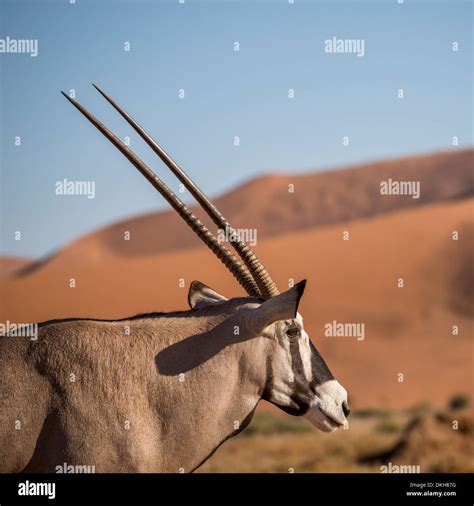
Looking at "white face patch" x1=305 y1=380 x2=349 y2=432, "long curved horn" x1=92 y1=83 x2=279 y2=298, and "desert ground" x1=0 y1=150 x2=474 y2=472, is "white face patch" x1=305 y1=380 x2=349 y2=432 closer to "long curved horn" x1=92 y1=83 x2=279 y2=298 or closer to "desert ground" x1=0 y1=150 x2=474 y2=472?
"long curved horn" x1=92 y1=83 x2=279 y2=298

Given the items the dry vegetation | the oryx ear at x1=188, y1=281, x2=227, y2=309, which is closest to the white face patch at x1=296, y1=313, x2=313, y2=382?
the oryx ear at x1=188, y1=281, x2=227, y2=309

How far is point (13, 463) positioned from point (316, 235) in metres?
71.0

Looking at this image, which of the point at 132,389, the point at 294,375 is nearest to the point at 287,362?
the point at 294,375

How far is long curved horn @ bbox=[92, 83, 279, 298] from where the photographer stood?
576 cm

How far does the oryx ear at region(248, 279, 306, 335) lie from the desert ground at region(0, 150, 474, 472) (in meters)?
13.9

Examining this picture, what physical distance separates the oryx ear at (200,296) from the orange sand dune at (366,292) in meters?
36.1

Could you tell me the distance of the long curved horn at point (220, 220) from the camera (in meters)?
5.76

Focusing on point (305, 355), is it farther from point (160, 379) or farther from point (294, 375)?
point (160, 379)

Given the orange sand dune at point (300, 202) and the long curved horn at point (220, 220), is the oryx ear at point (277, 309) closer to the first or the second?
the long curved horn at point (220, 220)

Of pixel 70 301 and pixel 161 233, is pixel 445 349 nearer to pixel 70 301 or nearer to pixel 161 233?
pixel 70 301

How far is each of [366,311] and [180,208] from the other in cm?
5040

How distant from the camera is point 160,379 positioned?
5.33 meters

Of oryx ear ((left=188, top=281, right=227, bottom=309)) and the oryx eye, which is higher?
oryx ear ((left=188, top=281, right=227, bottom=309))
